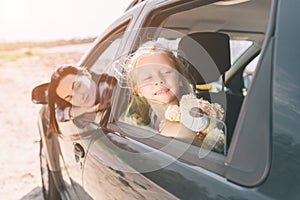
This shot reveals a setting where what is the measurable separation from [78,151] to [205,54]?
33.6 inches

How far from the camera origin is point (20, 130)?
645 cm

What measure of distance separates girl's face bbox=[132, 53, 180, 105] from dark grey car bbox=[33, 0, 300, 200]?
12cm

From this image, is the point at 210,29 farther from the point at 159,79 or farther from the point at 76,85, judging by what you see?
the point at 76,85

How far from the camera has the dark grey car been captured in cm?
104

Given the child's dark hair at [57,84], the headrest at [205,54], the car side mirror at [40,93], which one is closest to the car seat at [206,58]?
the headrest at [205,54]

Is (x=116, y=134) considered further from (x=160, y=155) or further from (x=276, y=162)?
(x=276, y=162)

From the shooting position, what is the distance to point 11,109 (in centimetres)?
812

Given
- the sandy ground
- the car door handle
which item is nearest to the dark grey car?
the car door handle

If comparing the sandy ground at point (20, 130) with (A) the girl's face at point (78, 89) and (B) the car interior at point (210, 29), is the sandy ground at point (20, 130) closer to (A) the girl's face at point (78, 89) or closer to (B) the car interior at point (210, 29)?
(A) the girl's face at point (78, 89)

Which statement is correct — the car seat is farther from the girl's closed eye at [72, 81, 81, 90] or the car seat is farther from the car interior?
the girl's closed eye at [72, 81, 81, 90]

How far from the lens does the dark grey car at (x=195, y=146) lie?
3.43 ft

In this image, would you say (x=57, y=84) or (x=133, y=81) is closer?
(x=133, y=81)

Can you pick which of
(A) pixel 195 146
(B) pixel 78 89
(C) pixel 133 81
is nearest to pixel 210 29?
(C) pixel 133 81

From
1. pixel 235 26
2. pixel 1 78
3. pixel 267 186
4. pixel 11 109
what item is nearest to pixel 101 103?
pixel 235 26
